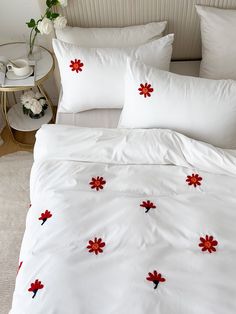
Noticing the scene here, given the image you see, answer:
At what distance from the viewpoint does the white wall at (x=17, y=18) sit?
6.83ft

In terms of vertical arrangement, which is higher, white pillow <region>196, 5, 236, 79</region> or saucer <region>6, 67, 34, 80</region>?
white pillow <region>196, 5, 236, 79</region>

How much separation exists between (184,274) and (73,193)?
0.53 m

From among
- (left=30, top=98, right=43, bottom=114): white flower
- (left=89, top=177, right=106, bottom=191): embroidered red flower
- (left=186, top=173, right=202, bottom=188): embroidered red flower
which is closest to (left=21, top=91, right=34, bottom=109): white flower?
(left=30, top=98, right=43, bottom=114): white flower

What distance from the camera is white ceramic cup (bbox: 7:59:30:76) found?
1.95m

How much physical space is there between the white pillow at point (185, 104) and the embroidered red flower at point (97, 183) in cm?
35

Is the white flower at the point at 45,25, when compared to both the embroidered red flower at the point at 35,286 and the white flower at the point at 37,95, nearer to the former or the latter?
the white flower at the point at 37,95

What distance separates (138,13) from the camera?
74.8 inches

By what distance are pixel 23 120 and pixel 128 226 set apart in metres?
1.24

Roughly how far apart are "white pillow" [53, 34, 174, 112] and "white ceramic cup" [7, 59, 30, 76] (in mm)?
269

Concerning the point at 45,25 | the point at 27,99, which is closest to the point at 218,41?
the point at 45,25

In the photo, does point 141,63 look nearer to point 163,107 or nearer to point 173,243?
point 163,107

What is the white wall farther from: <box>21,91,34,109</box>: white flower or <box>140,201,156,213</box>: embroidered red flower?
<box>140,201,156,213</box>: embroidered red flower

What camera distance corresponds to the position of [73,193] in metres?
1.49

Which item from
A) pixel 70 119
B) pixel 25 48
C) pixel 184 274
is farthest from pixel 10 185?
pixel 184 274
